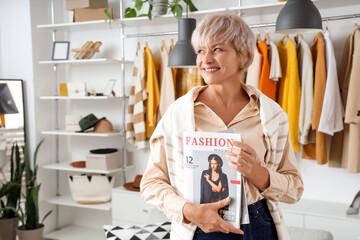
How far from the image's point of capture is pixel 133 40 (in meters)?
4.14

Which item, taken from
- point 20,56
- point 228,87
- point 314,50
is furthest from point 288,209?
point 20,56

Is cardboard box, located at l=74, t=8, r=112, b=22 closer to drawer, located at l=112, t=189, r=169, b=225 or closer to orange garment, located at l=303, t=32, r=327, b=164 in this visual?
drawer, located at l=112, t=189, r=169, b=225

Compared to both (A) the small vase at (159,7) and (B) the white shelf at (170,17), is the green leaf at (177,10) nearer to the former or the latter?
(B) the white shelf at (170,17)

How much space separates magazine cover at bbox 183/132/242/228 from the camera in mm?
1146

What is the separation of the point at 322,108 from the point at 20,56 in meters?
2.92

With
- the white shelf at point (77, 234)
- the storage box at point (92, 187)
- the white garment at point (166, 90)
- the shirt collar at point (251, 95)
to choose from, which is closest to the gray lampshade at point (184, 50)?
the white garment at point (166, 90)

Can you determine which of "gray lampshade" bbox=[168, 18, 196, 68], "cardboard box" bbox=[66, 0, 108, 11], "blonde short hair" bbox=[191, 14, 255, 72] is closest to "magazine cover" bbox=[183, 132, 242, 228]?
"blonde short hair" bbox=[191, 14, 255, 72]

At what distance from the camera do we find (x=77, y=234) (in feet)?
14.1

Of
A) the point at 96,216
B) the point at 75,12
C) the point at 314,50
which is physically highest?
the point at 75,12

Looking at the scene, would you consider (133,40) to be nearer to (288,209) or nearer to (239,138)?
(288,209)

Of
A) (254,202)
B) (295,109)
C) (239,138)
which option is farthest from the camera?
(295,109)

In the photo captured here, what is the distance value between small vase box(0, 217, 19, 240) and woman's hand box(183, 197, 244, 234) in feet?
10.2

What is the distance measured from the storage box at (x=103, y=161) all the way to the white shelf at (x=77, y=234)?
2.52 feet

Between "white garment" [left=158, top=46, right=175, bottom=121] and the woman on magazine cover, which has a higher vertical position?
"white garment" [left=158, top=46, right=175, bottom=121]
